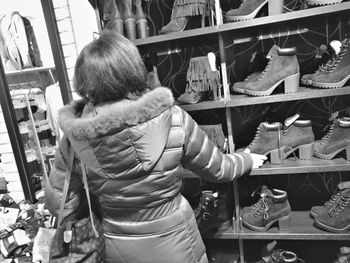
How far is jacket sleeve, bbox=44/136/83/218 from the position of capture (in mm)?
1351

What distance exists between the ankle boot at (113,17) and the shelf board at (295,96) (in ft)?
2.54

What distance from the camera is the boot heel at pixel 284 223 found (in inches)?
72.6

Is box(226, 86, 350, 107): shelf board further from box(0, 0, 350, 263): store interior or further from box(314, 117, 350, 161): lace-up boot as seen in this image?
box(314, 117, 350, 161): lace-up boot

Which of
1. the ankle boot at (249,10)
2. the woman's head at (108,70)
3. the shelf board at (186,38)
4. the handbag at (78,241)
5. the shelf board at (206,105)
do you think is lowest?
the handbag at (78,241)

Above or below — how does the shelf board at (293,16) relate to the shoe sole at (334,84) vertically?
above

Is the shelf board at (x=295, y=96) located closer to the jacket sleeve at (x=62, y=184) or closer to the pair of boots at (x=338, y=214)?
the pair of boots at (x=338, y=214)

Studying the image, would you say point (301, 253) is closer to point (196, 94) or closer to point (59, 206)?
point (196, 94)

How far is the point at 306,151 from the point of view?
1.78 meters

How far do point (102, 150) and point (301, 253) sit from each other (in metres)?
1.79

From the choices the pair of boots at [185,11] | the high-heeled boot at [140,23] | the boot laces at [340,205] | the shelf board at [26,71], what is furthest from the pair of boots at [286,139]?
the shelf board at [26,71]

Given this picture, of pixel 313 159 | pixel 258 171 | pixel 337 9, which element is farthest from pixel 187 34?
pixel 313 159

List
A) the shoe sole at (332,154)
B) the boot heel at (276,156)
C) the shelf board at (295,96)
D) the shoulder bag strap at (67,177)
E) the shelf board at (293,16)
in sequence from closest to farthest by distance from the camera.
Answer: the shoulder bag strap at (67,177), the shelf board at (293,16), the shelf board at (295,96), the shoe sole at (332,154), the boot heel at (276,156)

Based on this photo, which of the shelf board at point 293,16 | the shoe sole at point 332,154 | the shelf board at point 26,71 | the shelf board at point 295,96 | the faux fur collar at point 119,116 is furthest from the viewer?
the shelf board at point 26,71

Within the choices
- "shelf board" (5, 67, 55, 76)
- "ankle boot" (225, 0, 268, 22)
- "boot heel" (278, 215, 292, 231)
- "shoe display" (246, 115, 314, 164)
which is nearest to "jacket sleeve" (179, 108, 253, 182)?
"shoe display" (246, 115, 314, 164)
